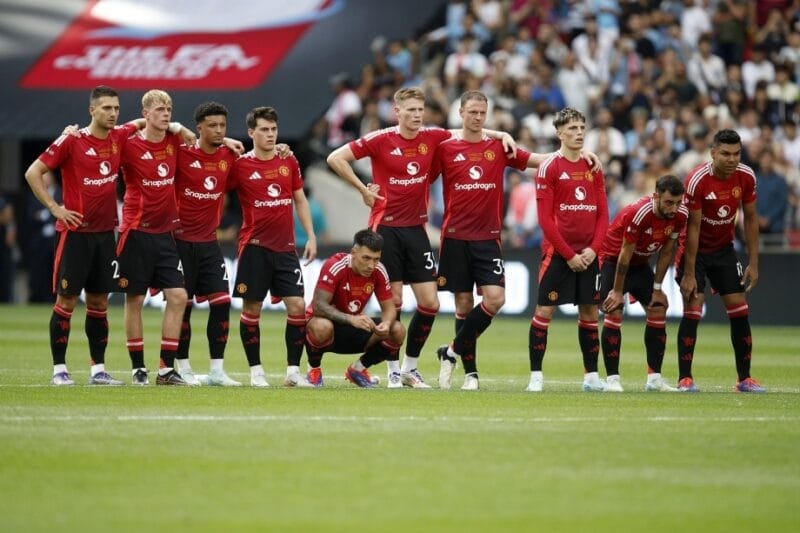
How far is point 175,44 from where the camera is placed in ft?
101

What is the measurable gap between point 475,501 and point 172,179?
6.91 meters

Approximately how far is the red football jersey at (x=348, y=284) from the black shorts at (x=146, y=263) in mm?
1310

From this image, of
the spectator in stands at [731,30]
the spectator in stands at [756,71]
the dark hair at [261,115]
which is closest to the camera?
the dark hair at [261,115]

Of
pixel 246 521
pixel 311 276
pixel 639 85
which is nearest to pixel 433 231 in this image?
pixel 311 276

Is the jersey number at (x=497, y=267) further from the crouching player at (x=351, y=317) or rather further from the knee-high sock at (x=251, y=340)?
the knee-high sock at (x=251, y=340)

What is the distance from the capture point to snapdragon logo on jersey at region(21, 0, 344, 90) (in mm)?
30109

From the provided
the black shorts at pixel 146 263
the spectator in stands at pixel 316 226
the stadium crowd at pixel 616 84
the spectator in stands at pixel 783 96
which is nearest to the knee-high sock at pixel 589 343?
the black shorts at pixel 146 263

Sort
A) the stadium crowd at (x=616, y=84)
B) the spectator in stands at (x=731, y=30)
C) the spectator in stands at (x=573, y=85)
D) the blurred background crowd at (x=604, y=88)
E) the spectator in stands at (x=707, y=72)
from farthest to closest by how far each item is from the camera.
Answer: the spectator in stands at (x=731, y=30) → the spectator in stands at (x=573, y=85) → the spectator in stands at (x=707, y=72) → the blurred background crowd at (x=604, y=88) → the stadium crowd at (x=616, y=84)

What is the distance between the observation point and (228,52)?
1203 inches

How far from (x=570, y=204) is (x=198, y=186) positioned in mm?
3366

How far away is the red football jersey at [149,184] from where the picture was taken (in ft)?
46.2

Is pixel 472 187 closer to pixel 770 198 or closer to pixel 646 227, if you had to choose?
pixel 646 227

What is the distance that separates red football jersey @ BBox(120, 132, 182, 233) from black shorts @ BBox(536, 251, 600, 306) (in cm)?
341

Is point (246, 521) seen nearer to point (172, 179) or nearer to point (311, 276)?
point (172, 179)
